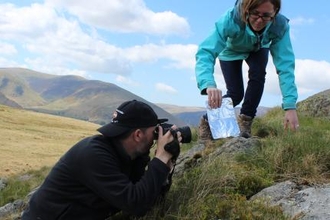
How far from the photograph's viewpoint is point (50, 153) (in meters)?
50.0

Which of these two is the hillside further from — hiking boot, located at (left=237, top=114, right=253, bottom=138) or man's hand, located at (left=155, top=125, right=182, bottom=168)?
man's hand, located at (left=155, top=125, right=182, bottom=168)

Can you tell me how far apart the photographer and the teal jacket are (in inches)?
58.6

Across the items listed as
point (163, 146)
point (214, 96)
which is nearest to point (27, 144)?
point (214, 96)

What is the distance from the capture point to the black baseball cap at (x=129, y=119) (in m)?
4.47

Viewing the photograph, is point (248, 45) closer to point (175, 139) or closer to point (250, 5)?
point (250, 5)

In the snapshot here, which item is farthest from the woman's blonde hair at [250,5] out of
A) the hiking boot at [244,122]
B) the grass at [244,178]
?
the hiking boot at [244,122]

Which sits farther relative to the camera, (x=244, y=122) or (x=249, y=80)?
(x=244, y=122)

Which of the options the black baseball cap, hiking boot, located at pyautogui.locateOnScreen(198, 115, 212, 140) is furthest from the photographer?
hiking boot, located at pyautogui.locateOnScreen(198, 115, 212, 140)

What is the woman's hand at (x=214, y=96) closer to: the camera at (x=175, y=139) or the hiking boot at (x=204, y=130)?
the camera at (x=175, y=139)

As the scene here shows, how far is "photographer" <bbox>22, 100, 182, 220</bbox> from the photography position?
14.1 ft

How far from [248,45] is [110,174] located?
3303 millimetres

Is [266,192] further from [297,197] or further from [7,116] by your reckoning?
[7,116]

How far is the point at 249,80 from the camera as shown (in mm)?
7445

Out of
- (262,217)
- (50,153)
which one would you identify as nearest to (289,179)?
(262,217)
